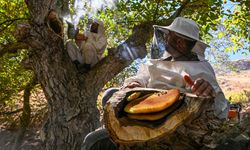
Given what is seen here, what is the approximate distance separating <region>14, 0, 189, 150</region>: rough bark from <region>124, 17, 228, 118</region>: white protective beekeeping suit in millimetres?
2643

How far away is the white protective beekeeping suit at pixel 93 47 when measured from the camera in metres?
7.29

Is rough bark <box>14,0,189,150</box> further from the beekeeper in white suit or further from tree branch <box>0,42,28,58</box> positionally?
the beekeeper in white suit

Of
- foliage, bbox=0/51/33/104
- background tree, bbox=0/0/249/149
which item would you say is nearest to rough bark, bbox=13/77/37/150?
foliage, bbox=0/51/33/104

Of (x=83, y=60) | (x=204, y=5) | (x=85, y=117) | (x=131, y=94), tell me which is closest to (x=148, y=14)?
(x=204, y=5)

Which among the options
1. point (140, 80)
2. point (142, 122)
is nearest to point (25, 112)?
point (140, 80)

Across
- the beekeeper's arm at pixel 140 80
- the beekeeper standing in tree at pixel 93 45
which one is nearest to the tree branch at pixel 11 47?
the beekeeper standing in tree at pixel 93 45

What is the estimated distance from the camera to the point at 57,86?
20.7 ft

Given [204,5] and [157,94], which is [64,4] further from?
[157,94]

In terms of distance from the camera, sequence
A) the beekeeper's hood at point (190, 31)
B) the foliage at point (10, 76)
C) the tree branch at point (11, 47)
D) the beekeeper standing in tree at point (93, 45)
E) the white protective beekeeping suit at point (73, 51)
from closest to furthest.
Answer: the beekeeper's hood at point (190, 31)
the white protective beekeeping suit at point (73, 51)
the beekeeper standing in tree at point (93, 45)
the tree branch at point (11, 47)
the foliage at point (10, 76)

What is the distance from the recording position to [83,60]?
7180 millimetres

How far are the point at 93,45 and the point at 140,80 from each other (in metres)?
3.83

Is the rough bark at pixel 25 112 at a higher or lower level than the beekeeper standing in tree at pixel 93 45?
lower

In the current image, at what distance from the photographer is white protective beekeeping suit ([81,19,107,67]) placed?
23.9ft

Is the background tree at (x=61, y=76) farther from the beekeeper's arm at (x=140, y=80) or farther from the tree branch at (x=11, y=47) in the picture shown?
the beekeeper's arm at (x=140, y=80)
